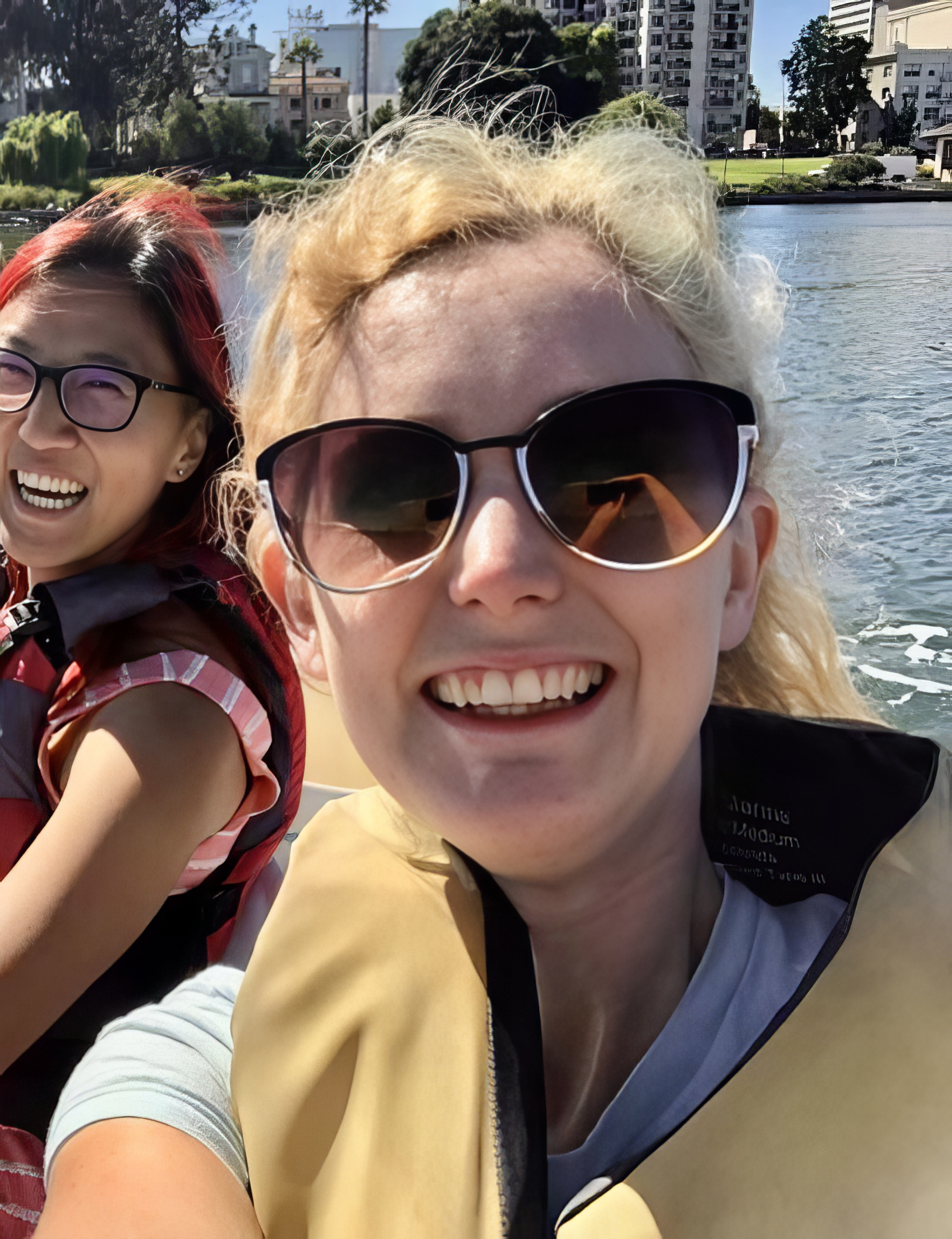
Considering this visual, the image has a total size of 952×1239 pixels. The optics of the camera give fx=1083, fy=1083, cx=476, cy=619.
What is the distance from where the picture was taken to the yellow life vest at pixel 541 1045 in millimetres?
694

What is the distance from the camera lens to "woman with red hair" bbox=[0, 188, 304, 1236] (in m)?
1.21

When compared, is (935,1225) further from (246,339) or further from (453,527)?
(246,339)

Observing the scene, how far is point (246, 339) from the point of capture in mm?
1580

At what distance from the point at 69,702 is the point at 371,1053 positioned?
0.78 metres

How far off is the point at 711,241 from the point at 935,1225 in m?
0.79

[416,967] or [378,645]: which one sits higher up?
[378,645]

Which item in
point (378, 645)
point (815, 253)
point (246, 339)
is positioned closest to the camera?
point (378, 645)

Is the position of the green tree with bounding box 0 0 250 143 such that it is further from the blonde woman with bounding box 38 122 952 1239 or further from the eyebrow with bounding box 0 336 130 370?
the blonde woman with bounding box 38 122 952 1239

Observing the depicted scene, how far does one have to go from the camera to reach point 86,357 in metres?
1.63

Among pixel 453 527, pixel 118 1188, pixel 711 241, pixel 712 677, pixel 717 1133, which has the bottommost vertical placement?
pixel 118 1188

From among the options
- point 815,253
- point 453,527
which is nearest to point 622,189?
point 453,527

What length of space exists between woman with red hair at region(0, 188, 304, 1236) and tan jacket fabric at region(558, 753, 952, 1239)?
0.72 m

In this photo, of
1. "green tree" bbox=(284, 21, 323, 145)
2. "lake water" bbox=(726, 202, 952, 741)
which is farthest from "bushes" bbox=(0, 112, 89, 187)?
"lake water" bbox=(726, 202, 952, 741)

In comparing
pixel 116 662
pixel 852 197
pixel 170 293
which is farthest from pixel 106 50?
pixel 116 662
